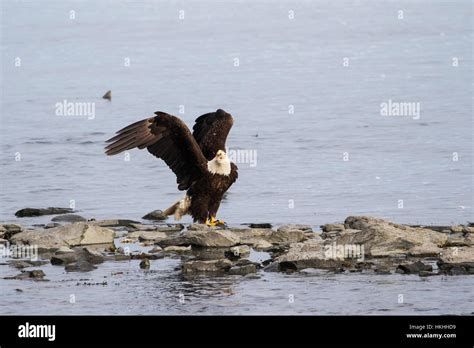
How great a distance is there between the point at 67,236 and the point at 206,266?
214cm

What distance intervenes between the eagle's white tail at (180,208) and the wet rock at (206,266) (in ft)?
7.63

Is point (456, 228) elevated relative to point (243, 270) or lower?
elevated

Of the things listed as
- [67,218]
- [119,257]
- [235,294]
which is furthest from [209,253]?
[67,218]

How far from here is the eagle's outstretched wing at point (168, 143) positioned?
15.9 meters

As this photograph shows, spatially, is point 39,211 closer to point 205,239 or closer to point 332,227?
point 205,239

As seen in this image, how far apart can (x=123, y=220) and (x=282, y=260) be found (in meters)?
3.57

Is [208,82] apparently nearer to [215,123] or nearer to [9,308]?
[215,123]

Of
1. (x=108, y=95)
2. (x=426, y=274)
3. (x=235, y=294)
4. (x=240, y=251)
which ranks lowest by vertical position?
(x=235, y=294)

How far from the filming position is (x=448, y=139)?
24.3 meters

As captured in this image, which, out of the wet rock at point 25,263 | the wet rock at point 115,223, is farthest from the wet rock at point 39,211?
the wet rock at point 25,263

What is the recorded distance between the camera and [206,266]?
46.0 ft

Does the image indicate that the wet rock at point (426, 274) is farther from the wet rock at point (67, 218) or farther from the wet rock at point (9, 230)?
the wet rock at point (67, 218)

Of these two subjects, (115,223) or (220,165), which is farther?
(115,223)

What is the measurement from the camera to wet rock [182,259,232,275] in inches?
550
